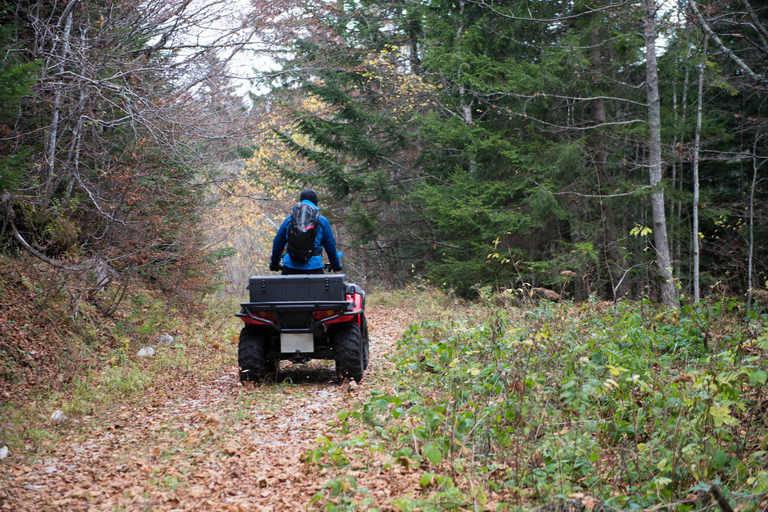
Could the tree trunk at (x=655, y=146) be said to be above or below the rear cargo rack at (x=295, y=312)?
above

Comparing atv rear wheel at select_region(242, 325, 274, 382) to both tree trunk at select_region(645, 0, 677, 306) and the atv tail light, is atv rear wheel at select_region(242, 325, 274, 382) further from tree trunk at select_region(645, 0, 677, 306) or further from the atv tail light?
tree trunk at select_region(645, 0, 677, 306)

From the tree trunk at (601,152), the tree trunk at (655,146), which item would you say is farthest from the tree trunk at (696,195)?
the tree trunk at (601,152)

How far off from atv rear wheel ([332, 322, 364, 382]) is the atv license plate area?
32 cm

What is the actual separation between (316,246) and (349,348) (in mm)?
1414

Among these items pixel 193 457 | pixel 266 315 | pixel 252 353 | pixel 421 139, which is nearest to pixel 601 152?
pixel 421 139

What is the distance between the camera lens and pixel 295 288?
6344 millimetres

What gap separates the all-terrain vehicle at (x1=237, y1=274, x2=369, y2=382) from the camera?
632 centimetres

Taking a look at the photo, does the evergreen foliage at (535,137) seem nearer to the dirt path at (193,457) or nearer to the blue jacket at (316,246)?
the blue jacket at (316,246)

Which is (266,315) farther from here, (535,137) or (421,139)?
(421,139)

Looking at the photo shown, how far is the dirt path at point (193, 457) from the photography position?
12.1 ft

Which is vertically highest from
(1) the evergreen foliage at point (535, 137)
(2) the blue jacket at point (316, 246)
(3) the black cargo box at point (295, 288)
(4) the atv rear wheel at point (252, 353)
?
(1) the evergreen foliage at point (535, 137)

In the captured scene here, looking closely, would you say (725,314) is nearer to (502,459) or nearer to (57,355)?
(502,459)

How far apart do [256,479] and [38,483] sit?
151 cm

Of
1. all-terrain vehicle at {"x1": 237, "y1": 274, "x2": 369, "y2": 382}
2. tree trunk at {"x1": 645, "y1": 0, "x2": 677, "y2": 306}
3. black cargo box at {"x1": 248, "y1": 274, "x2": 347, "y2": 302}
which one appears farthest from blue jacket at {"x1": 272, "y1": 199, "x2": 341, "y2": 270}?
tree trunk at {"x1": 645, "y1": 0, "x2": 677, "y2": 306}
